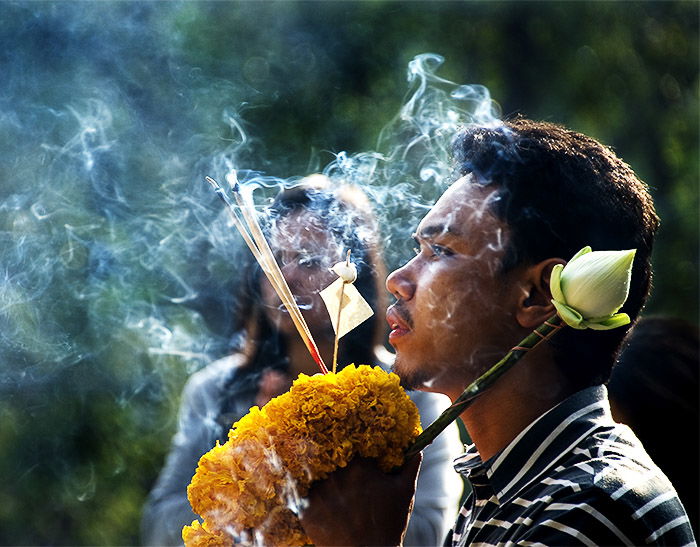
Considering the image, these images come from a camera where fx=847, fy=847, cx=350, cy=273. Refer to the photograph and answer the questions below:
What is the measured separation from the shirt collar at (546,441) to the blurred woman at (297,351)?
1150 mm

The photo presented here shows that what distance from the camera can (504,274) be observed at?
246 cm

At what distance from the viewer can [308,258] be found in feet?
11.1

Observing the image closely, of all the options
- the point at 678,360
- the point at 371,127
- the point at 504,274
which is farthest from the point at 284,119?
the point at 504,274

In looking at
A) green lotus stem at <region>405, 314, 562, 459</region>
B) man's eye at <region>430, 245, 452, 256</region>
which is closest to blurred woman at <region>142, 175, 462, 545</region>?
man's eye at <region>430, 245, 452, 256</region>

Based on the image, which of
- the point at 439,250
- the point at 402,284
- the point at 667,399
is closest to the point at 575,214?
the point at 439,250

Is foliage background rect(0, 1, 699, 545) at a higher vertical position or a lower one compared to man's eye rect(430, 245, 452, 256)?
lower

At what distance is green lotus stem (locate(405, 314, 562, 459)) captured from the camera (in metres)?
2.20

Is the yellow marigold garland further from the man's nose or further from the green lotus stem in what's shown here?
the man's nose

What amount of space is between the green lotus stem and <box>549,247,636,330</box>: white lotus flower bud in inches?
2.2

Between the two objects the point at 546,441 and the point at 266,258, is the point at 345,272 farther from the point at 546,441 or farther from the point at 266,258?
the point at 546,441

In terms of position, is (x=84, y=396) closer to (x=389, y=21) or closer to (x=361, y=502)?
(x=389, y=21)

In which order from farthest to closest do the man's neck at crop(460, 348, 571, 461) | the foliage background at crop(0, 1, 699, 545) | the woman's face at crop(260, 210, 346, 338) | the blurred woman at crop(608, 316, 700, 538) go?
the foliage background at crop(0, 1, 699, 545), the blurred woman at crop(608, 316, 700, 538), the woman's face at crop(260, 210, 346, 338), the man's neck at crop(460, 348, 571, 461)

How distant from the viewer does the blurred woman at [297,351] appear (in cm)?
340

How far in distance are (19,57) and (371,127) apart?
2873mm
